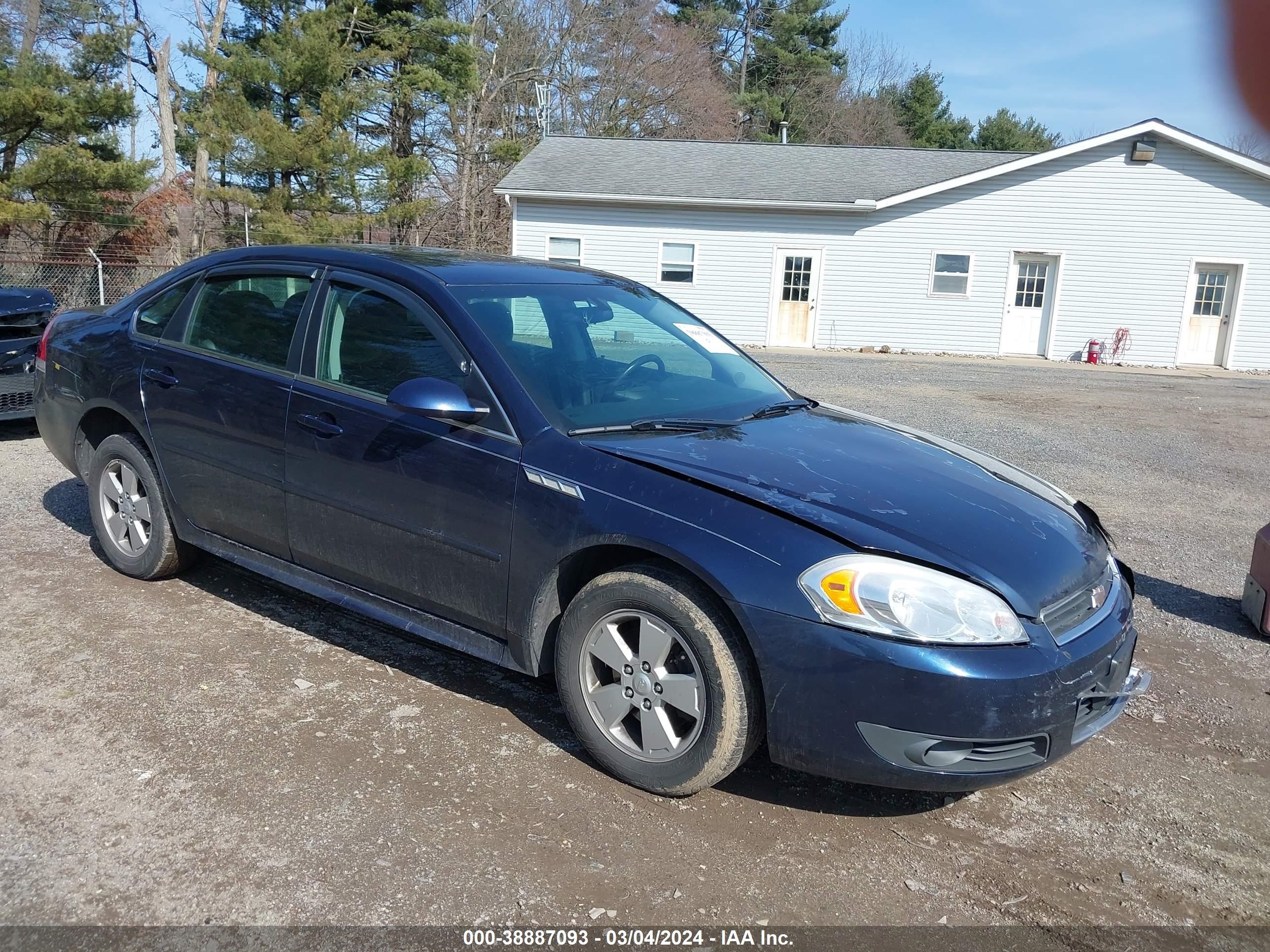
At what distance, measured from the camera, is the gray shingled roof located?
2189 cm

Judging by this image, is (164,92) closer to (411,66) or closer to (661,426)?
(411,66)

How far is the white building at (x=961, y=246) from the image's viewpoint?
21.0 metres

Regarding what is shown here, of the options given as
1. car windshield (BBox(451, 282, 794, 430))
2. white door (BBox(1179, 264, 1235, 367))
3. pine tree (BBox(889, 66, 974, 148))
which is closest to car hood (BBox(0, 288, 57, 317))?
car windshield (BBox(451, 282, 794, 430))

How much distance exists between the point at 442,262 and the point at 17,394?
533 centimetres

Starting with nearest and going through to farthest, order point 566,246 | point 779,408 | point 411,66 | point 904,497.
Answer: point 904,497 → point 779,408 → point 566,246 → point 411,66

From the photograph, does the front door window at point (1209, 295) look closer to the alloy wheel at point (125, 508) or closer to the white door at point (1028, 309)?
the white door at point (1028, 309)

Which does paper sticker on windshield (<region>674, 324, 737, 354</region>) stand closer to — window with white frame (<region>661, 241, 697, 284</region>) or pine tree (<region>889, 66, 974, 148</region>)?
window with white frame (<region>661, 241, 697, 284</region>)

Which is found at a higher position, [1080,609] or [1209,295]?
[1209,295]

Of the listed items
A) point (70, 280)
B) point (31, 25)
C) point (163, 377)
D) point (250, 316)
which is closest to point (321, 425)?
point (250, 316)

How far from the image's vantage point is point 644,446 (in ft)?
11.4

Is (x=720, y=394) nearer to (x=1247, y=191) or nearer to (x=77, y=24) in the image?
(x=1247, y=191)

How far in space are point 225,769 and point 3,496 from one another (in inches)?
168

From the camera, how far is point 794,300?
22.5m

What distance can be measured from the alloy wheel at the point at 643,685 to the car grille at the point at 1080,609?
108 centimetres
